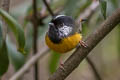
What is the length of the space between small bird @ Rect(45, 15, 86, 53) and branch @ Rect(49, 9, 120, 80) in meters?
0.17

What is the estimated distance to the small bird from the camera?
1729 millimetres

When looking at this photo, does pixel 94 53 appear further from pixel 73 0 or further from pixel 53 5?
pixel 73 0

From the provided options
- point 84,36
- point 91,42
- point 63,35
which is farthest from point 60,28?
point 84,36

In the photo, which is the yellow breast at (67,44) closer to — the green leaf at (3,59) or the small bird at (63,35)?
the small bird at (63,35)

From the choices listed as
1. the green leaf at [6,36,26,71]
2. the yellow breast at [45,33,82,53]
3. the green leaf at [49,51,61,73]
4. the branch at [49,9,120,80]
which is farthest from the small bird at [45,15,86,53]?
the green leaf at [49,51,61,73]

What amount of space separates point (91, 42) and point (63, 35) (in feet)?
0.90

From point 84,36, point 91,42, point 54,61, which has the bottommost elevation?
point 54,61

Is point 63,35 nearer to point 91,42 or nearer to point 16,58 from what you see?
point 91,42

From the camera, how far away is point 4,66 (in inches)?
66.6

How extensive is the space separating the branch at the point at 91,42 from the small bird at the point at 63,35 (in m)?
0.17

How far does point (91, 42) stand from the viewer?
1.50 m

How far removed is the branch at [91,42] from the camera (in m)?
1.46

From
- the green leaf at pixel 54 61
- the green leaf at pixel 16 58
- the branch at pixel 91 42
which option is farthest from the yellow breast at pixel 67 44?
the green leaf at pixel 54 61

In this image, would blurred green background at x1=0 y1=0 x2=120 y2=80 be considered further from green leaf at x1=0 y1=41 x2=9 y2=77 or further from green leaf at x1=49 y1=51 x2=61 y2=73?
green leaf at x1=0 y1=41 x2=9 y2=77
